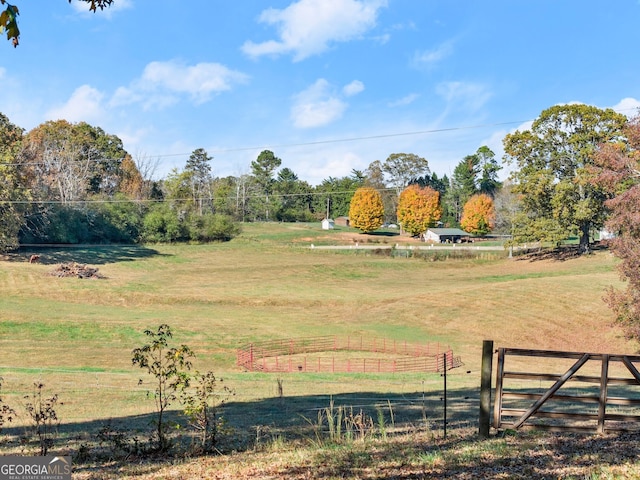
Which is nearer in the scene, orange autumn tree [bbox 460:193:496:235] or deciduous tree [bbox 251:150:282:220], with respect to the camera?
orange autumn tree [bbox 460:193:496:235]

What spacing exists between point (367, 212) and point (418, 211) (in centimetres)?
1119

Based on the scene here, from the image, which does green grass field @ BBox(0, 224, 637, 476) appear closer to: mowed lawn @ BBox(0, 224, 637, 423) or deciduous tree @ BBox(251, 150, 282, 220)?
mowed lawn @ BBox(0, 224, 637, 423)

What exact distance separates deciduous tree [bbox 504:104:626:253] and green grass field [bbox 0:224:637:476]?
181 inches

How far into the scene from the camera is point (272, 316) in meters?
42.3

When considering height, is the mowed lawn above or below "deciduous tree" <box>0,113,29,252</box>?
below

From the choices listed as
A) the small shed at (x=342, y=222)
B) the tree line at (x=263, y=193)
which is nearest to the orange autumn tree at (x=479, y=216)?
the tree line at (x=263, y=193)

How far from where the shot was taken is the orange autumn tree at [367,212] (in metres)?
120

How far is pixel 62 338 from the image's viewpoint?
32719 millimetres

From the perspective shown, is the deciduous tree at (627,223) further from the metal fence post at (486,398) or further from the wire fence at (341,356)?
the metal fence post at (486,398)

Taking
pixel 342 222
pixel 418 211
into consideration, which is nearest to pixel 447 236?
pixel 418 211

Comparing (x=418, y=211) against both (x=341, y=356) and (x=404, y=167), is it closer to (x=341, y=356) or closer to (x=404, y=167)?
(x=404, y=167)

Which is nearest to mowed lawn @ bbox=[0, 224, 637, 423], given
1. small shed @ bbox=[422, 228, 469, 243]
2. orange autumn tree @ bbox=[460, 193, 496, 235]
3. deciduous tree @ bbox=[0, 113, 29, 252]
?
deciduous tree @ bbox=[0, 113, 29, 252]

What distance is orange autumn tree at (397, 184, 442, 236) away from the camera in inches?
4715

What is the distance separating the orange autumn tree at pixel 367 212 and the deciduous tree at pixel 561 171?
5079cm
